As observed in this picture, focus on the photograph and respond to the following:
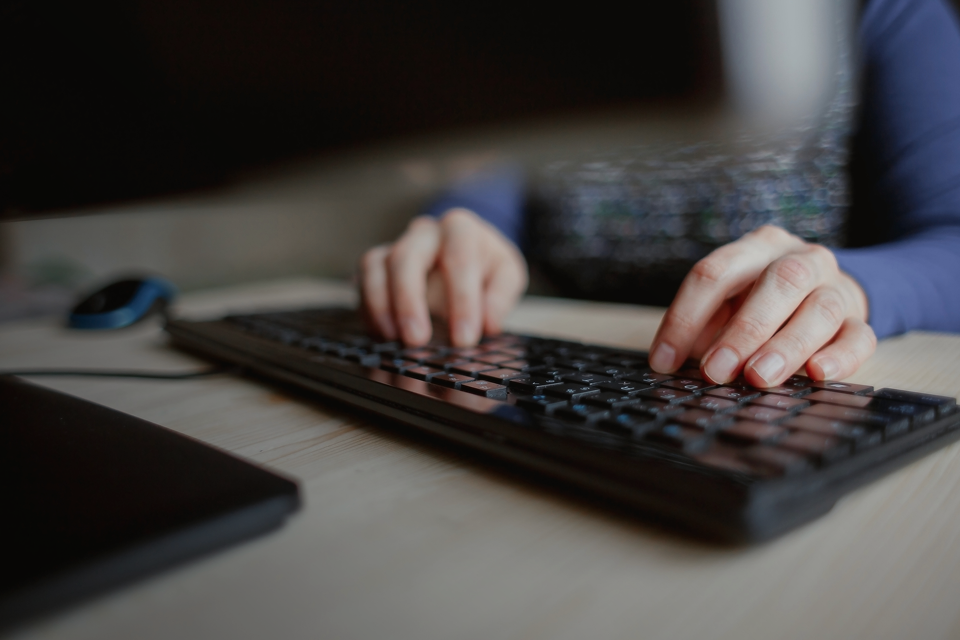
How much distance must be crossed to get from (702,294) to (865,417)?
0.48ft

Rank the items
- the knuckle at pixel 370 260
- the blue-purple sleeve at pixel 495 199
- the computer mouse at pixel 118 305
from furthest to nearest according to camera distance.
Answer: the blue-purple sleeve at pixel 495 199 < the computer mouse at pixel 118 305 < the knuckle at pixel 370 260

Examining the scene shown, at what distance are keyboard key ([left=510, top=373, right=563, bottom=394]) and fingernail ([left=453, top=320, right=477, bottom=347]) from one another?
0.14 meters

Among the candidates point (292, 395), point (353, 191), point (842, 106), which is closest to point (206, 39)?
point (353, 191)

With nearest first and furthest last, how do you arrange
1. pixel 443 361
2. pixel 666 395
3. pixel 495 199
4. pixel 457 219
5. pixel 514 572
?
pixel 514 572 → pixel 666 395 → pixel 443 361 → pixel 457 219 → pixel 495 199

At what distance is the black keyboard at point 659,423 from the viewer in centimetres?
21

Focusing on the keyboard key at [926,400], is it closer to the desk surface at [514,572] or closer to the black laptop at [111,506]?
the desk surface at [514,572]

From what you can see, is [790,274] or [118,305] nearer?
[790,274]

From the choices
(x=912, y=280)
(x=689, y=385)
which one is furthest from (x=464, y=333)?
(x=912, y=280)

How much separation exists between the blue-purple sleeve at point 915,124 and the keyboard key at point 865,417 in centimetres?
49

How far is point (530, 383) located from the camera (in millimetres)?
335

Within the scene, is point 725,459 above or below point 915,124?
below

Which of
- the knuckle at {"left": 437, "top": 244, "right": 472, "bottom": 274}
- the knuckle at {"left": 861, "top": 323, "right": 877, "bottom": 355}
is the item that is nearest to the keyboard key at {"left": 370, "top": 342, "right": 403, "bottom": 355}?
the knuckle at {"left": 437, "top": 244, "right": 472, "bottom": 274}

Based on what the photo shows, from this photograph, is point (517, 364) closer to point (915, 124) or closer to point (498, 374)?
point (498, 374)

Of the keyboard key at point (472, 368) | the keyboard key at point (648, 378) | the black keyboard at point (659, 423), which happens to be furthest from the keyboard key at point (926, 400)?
the keyboard key at point (472, 368)
